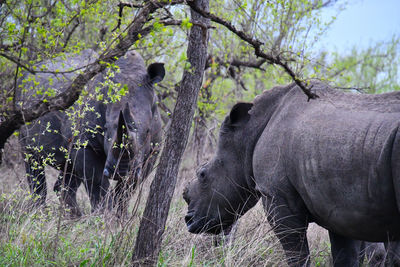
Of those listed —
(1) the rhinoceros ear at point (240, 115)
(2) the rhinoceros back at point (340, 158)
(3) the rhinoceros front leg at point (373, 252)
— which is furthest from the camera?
(3) the rhinoceros front leg at point (373, 252)

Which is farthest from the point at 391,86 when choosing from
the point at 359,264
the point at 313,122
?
the point at 313,122

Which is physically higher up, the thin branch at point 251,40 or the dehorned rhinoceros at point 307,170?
the thin branch at point 251,40

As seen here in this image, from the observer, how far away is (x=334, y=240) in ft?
17.3

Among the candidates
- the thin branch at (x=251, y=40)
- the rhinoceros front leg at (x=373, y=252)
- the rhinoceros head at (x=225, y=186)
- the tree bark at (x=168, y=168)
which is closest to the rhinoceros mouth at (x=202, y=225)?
the rhinoceros head at (x=225, y=186)

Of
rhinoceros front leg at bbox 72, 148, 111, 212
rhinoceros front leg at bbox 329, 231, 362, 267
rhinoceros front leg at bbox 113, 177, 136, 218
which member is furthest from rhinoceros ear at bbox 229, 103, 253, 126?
rhinoceros front leg at bbox 72, 148, 111, 212

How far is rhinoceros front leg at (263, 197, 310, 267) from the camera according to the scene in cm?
478

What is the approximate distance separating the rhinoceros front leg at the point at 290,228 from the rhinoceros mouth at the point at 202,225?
0.76m

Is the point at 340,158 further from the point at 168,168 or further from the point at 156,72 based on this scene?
the point at 156,72

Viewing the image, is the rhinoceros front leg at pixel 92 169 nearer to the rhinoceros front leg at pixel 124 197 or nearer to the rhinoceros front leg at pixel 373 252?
the rhinoceros front leg at pixel 124 197

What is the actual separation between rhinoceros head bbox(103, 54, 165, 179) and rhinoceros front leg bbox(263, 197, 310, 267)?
5.60ft

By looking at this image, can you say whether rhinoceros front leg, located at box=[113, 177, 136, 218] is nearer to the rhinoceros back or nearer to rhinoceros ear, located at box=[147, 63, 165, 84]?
the rhinoceros back

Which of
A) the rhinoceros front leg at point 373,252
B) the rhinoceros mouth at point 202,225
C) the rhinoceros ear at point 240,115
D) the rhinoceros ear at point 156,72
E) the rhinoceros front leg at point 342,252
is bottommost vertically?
the rhinoceros front leg at point 373,252

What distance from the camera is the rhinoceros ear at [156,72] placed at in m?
7.17

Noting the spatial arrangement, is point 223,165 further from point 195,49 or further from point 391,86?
point 391,86
